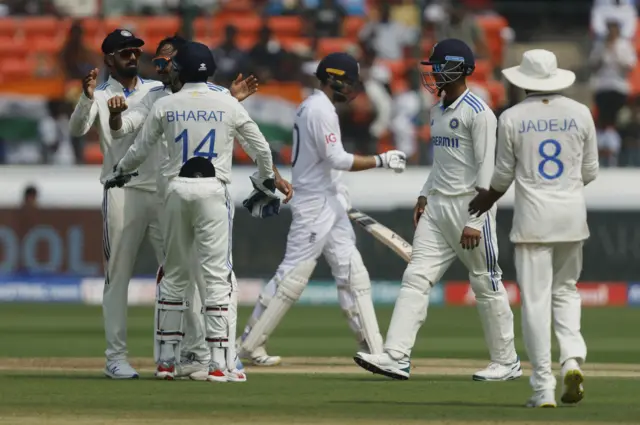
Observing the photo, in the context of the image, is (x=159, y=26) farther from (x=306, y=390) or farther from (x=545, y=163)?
(x=545, y=163)

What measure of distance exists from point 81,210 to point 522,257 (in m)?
12.0

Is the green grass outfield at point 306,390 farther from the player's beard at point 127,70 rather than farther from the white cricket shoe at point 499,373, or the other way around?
the player's beard at point 127,70

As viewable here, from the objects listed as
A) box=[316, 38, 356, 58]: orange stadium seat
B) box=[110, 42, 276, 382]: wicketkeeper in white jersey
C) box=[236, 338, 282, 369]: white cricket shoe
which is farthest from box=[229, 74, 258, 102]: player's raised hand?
box=[316, 38, 356, 58]: orange stadium seat

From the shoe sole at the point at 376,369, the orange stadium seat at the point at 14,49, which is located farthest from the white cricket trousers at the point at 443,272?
the orange stadium seat at the point at 14,49

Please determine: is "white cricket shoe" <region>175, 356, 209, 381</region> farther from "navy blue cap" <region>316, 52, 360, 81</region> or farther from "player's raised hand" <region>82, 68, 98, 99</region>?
"navy blue cap" <region>316, 52, 360, 81</region>

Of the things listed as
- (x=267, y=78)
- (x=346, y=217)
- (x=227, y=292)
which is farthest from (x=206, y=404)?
(x=267, y=78)

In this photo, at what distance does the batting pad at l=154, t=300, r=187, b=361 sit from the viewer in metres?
9.02

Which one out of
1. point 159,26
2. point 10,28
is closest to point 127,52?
point 159,26

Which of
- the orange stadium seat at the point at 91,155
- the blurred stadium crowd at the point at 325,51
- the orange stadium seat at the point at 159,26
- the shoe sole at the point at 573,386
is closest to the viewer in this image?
the shoe sole at the point at 573,386

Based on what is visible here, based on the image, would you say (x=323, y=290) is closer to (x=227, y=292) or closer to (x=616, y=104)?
(x=616, y=104)

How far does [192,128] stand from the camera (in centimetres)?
881

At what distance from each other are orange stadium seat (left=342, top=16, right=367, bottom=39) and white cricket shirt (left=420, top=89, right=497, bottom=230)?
1293cm

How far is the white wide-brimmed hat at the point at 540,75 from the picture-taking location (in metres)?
7.59

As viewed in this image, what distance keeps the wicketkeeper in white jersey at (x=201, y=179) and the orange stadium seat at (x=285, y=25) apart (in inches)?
502
